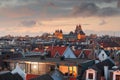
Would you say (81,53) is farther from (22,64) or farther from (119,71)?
(119,71)

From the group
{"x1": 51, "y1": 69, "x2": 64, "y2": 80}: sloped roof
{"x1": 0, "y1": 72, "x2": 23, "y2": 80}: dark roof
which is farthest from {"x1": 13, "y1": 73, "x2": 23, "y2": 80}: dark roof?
{"x1": 51, "y1": 69, "x2": 64, "y2": 80}: sloped roof

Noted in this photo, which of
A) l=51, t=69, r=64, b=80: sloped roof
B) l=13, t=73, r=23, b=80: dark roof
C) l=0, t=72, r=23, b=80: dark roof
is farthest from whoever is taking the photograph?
l=13, t=73, r=23, b=80: dark roof

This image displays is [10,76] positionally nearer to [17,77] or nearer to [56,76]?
[17,77]

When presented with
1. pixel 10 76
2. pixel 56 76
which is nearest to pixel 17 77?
pixel 10 76

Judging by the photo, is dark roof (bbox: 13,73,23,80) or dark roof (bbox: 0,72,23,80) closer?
dark roof (bbox: 0,72,23,80)

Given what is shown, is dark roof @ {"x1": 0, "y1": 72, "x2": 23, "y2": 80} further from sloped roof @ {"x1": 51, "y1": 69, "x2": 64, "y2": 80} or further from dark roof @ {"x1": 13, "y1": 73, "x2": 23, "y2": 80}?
sloped roof @ {"x1": 51, "y1": 69, "x2": 64, "y2": 80}

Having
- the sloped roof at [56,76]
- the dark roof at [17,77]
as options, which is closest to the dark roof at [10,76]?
the dark roof at [17,77]

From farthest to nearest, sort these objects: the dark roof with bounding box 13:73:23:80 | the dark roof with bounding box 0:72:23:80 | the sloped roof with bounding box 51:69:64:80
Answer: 1. the dark roof with bounding box 13:73:23:80
2. the sloped roof with bounding box 51:69:64:80
3. the dark roof with bounding box 0:72:23:80

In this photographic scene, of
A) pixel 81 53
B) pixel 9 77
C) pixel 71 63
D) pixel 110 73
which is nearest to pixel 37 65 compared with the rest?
pixel 71 63

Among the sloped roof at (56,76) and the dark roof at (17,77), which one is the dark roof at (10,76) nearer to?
the dark roof at (17,77)

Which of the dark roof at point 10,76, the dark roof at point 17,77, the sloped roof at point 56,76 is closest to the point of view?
the dark roof at point 10,76

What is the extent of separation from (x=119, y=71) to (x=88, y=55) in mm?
38159

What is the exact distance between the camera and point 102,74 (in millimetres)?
42000

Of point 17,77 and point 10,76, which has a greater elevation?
point 10,76
